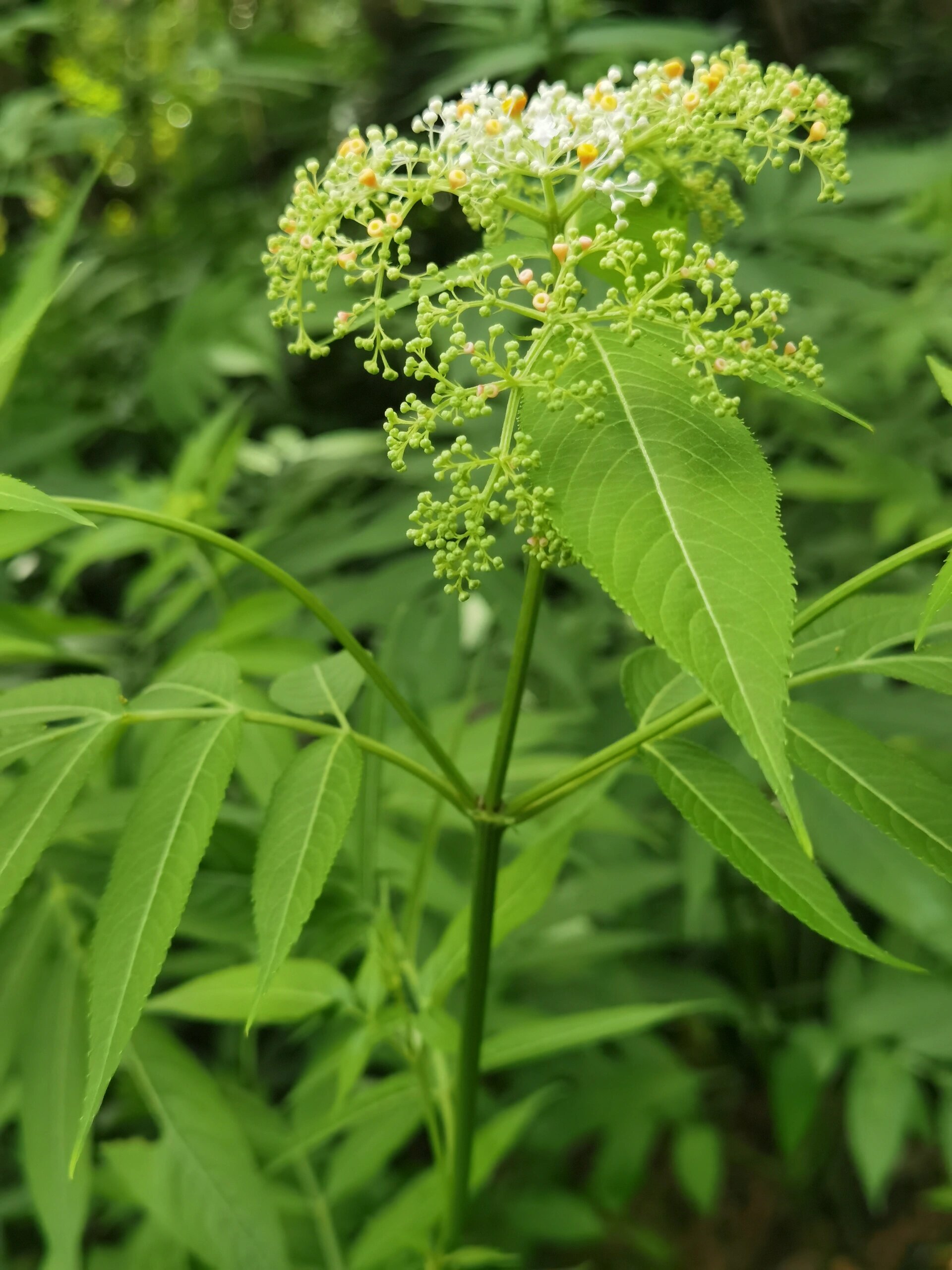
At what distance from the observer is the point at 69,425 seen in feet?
7.73

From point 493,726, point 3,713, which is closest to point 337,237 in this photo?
point 3,713

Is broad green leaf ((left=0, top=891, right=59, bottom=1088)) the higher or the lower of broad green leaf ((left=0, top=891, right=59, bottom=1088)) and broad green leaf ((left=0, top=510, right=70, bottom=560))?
the lower

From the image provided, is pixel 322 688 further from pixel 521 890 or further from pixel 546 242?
pixel 546 242

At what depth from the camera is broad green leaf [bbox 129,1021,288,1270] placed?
107 centimetres

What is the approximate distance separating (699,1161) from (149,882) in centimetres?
169

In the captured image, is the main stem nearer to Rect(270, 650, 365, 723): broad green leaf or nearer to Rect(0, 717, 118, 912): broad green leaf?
Rect(270, 650, 365, 723): broad green leaf

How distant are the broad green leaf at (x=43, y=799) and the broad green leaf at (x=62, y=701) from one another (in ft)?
0.06

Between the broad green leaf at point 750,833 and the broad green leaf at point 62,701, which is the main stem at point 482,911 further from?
the broad green leaf at point 62,701

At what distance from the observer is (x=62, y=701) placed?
87 centimetres

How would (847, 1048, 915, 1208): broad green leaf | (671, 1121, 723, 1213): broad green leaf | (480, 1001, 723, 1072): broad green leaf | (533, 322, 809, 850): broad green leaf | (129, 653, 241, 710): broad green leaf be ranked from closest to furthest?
(533, 322, 809, 850): broad green leaf → (129, 653, 241, 710): broad green leaf → (480, 1001, 723, 1072): broad green leaf → (847, 1048, 915, 1208): broad green leaf → (671, 1121, 723, 1213): broad green leaf

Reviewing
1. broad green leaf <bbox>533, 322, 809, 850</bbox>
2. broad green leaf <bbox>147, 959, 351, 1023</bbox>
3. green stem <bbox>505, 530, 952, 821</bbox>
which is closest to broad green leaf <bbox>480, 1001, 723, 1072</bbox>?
broad green leaf <bbox>147, 959, 351, 1023</bbox>

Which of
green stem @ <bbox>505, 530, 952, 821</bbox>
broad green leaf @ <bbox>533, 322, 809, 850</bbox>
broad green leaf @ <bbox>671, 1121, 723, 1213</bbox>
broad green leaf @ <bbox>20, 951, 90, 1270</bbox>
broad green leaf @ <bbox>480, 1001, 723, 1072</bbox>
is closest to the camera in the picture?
broad green leaf @ <bbox>533, 322, 809, 850</bbox>

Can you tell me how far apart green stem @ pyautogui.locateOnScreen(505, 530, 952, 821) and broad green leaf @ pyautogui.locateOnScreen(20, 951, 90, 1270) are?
0.56 meters

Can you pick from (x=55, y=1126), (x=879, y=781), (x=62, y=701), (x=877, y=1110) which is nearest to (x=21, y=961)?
(x=55, y=1126)
